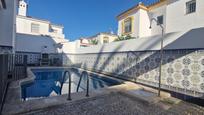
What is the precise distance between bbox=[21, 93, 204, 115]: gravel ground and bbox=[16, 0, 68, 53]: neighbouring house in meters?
15.0

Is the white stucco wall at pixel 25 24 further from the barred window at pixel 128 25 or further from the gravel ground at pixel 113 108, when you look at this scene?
the gravel ground at pixel 113 108

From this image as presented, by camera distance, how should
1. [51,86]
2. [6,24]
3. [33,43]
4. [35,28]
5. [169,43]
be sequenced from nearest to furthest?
1. [169,43]
2. [6,24]
3. [51,86]
4. [33,43]
5. [35,28]

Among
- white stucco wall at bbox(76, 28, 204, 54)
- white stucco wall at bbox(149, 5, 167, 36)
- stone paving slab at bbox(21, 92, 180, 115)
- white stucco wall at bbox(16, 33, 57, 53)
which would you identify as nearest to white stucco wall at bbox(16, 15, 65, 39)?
white stucco wall at bbox(16, 33, 57, 53)

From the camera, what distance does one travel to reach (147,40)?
749cm

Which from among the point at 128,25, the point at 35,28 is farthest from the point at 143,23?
the point at 35,28

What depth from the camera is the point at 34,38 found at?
661 inches

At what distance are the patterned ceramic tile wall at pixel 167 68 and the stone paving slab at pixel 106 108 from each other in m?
2.09

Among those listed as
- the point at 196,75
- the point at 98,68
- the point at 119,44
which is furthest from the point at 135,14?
the point at 196,75

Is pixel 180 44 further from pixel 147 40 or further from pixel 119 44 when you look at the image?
pixel 119 44

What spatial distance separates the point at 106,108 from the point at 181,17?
34.6 feet

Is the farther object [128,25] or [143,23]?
[128,25]

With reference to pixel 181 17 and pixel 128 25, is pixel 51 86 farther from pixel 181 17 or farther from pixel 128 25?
pixel 181 17

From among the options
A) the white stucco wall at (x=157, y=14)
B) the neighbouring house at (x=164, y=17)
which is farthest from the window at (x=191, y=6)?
the white stucco wall at (x=157, y=14)

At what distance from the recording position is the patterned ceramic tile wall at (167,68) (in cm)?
503
